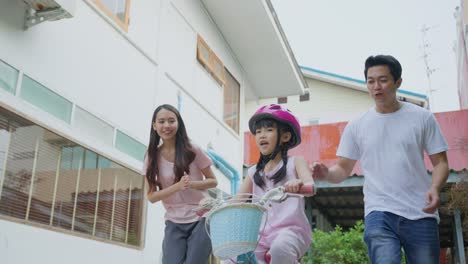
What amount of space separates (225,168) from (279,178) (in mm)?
8369

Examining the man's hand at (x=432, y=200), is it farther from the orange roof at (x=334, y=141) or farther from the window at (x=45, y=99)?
the orange roof at (x=334, y=141)

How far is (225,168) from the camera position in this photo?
11555mm

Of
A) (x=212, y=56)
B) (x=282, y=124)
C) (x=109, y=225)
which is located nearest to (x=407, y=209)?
(x=282, y=124)

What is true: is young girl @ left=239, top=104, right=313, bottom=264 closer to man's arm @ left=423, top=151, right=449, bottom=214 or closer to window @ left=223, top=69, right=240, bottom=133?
man's arm @ left=423, top=151, right=449, bottom=214

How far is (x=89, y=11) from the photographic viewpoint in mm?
6992

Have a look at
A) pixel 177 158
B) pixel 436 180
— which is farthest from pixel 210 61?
pixel 436 180

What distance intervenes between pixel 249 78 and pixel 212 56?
2.73 meters

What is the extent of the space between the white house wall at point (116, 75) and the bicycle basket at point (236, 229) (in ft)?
10.9

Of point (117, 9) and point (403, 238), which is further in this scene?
point (117, 9)

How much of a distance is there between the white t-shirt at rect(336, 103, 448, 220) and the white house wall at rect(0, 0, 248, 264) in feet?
11.8

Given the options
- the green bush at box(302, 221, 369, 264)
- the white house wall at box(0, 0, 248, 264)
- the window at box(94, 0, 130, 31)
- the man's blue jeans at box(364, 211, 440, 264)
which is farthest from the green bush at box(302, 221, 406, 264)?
the man's blue jeans at box(364, 211, 440, 264)

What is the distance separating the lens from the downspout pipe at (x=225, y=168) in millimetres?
10938

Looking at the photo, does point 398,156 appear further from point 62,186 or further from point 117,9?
point 117,9

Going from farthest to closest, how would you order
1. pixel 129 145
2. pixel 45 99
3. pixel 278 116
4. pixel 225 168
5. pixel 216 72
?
pixel 216 72, pixel 225 168, pixel 129 145, pixel 45 99, pixel 278 116
